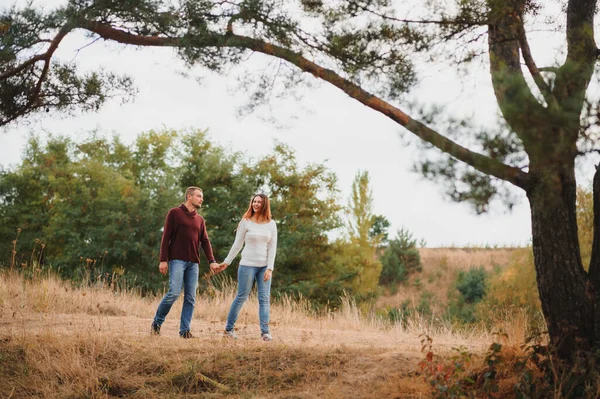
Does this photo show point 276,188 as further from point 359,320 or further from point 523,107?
point 523,107

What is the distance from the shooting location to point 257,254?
843 centimetres

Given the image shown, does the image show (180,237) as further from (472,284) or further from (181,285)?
(472,284)

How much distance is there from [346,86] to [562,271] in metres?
2.98

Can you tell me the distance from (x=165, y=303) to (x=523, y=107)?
5009 mm

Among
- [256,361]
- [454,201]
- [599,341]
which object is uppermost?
[454,201]

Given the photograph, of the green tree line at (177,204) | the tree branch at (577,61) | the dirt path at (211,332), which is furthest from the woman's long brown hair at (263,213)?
the green tree line at (177,204)

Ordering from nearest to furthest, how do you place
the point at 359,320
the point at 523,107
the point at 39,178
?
the point at 523,107, the point at 359,320, the point at 39,178

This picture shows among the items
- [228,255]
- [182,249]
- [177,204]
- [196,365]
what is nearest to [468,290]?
[177,204]

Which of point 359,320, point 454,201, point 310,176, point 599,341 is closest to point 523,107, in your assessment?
point 454,201

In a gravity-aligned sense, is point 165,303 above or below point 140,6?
below

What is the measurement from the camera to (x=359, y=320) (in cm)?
1225

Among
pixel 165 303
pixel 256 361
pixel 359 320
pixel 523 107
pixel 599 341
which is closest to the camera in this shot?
pixel 523 107

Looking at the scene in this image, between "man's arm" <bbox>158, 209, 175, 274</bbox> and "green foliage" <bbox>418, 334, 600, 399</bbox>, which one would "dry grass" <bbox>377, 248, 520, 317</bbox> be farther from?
"green foliage" <bbox>418, 334, 600, 399</bbox>

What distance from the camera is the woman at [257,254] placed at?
8.42 meters
